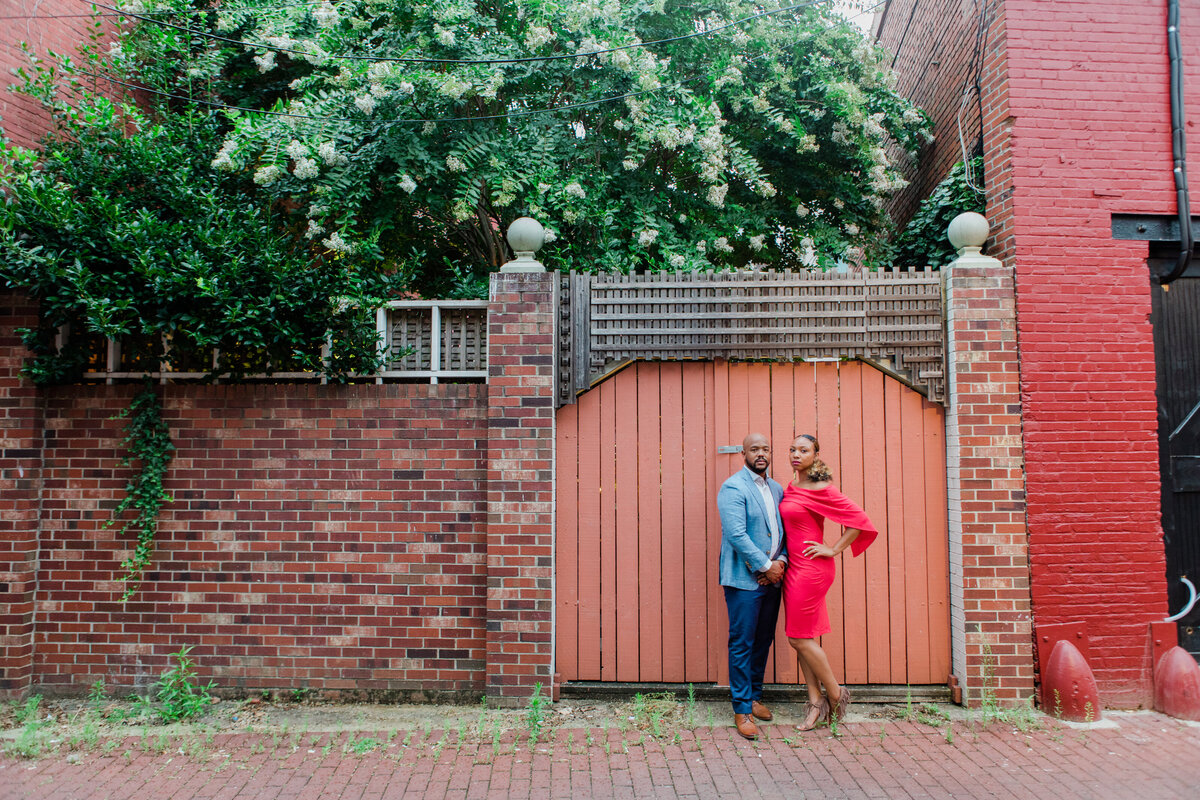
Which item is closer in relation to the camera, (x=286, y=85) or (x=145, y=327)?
(x=145, y=327)

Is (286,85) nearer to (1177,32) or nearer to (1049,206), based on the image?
(1049,206)

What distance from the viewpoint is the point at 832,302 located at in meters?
4.71

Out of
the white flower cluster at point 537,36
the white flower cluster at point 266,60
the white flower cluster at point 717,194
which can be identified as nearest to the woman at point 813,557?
the white flower cluster at point 717,194

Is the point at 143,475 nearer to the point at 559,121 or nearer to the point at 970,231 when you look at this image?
the point at 559,121

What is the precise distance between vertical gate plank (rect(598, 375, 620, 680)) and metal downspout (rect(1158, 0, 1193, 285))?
402 centimetres

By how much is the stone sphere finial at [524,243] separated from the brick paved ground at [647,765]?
117 inches

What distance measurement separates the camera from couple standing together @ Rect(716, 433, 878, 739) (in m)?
4.11

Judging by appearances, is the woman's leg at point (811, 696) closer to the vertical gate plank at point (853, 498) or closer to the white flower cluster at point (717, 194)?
the vertical gate plank at point (853, 498)

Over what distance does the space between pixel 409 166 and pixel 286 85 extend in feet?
6.79

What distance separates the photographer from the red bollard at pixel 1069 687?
4.21 m

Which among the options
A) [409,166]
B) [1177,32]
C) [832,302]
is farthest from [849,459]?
[409,166]

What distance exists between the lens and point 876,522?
184 inches

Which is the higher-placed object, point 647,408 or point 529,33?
point 529,33

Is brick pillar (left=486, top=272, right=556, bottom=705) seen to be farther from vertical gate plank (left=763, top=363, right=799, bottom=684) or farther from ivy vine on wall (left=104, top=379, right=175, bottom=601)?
ivy vine on wall (left=104, top=379, right=175, bottom=601)
